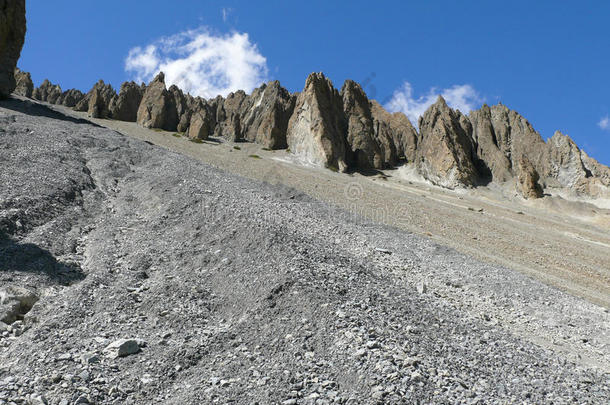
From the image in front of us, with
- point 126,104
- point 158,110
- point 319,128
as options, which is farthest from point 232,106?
point 319,128

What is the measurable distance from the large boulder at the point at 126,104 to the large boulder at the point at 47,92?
54080 mm

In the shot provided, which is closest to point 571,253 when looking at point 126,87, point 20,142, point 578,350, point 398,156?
point 578,350

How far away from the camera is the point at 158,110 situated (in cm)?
7731

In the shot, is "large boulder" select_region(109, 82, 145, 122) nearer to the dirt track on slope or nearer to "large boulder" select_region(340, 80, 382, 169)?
the dirt track on slope

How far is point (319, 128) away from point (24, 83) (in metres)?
109

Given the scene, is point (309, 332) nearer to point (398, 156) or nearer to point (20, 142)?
point (20, 142)

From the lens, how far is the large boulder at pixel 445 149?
63.2 metres

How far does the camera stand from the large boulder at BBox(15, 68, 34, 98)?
120 metres

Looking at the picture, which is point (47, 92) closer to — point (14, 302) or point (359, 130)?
point (359, 130)

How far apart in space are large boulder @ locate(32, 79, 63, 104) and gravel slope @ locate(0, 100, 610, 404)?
133 m

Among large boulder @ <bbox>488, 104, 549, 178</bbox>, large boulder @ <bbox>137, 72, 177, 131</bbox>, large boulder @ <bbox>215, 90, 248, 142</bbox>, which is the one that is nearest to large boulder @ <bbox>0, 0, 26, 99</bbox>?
large boulder @ <bbox>137, 72, 177, 131</bbox>

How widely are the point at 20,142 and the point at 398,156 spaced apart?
72798 mm

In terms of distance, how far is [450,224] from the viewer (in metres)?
30.1

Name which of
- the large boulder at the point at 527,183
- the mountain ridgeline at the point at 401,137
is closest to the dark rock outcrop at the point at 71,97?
the mountain ridgeline at the point at 401,137
